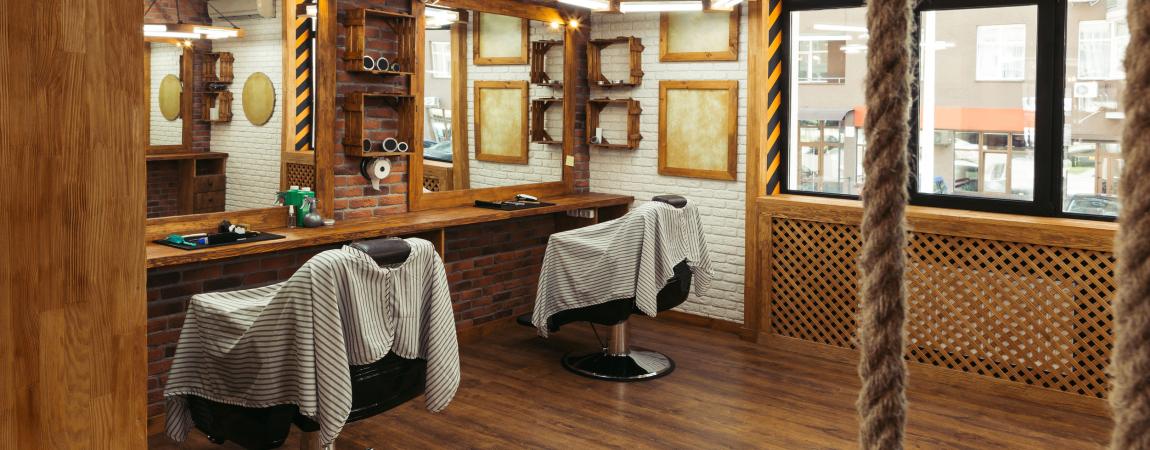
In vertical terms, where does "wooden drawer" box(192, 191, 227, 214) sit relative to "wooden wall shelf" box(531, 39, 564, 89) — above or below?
below

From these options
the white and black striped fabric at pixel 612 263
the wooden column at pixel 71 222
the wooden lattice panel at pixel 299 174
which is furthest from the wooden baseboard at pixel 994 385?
the wooden column at pixel 71 222

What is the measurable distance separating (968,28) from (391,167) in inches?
139

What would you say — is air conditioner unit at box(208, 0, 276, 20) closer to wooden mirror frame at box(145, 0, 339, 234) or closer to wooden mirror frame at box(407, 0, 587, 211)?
wooden mirror frame at box(145, 0, 339, 234)

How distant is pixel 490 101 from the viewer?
679 centimetres

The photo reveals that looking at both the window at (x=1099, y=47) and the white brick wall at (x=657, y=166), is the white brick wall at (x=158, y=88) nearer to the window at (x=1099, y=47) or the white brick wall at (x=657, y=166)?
the white brick wall at (x=657, y=166)

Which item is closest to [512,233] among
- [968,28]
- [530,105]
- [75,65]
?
[530,105]

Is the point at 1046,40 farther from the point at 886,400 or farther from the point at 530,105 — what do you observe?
the point at 886,400

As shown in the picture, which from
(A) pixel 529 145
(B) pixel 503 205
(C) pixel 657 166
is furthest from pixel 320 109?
(C) pixel 657 166

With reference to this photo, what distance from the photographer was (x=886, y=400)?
0.67 m

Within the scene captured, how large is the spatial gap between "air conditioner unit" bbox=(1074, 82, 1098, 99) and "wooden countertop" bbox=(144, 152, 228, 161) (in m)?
4.62

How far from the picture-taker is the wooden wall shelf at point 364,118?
554cm

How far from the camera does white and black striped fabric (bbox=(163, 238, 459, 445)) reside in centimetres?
329

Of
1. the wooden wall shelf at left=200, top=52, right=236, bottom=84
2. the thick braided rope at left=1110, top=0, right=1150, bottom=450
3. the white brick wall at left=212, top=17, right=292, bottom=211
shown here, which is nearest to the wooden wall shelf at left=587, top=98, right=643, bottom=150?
the white brick wall at left=212, top=17, right=292, bottom=211

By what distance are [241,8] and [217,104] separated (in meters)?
0.52
